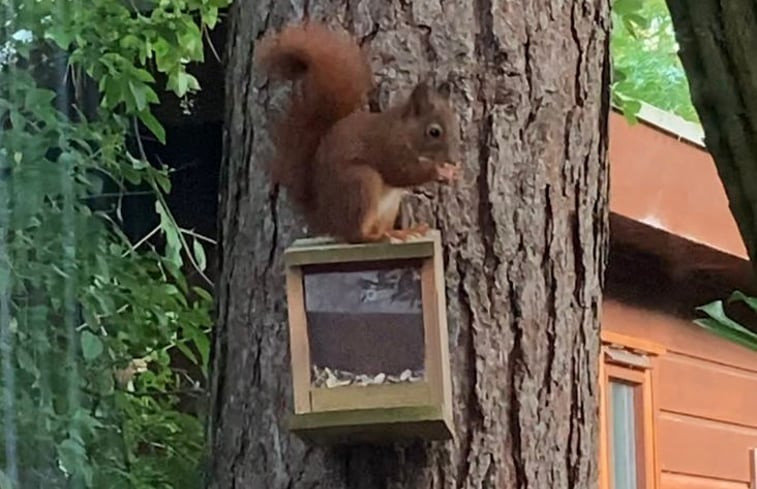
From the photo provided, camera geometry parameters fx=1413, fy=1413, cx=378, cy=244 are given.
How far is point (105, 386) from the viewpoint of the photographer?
1.59 metres

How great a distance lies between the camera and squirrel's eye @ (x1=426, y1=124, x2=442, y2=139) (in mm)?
988

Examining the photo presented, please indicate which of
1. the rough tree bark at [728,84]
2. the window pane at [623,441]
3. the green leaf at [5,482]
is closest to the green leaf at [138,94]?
the green leaf at [5,482]

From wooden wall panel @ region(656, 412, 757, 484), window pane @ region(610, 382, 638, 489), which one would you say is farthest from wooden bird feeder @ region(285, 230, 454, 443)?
wooden wall panel @ region(656, 412, 757, 484)

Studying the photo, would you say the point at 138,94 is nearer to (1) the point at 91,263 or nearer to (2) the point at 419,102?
(1) the point at 91,263

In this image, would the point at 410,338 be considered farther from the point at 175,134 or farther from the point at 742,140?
the point at 175,134

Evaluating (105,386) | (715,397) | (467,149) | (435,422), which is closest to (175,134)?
(105,386)

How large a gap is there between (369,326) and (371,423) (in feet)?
0.22

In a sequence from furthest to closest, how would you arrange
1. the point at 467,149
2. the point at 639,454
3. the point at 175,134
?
1. the point at 639,454
2. the point at 175,134
3. the point at 467,149

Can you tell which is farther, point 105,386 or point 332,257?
point 105,386

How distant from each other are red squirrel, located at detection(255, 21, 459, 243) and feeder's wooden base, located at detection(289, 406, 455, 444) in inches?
4.7

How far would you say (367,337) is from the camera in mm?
975

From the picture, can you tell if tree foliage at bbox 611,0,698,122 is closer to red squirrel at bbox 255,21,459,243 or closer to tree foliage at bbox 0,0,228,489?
tree foliage at bbox 0,0,228,489

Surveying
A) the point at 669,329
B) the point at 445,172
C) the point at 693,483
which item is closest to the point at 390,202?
the point at 445,172

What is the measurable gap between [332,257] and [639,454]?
187cm
